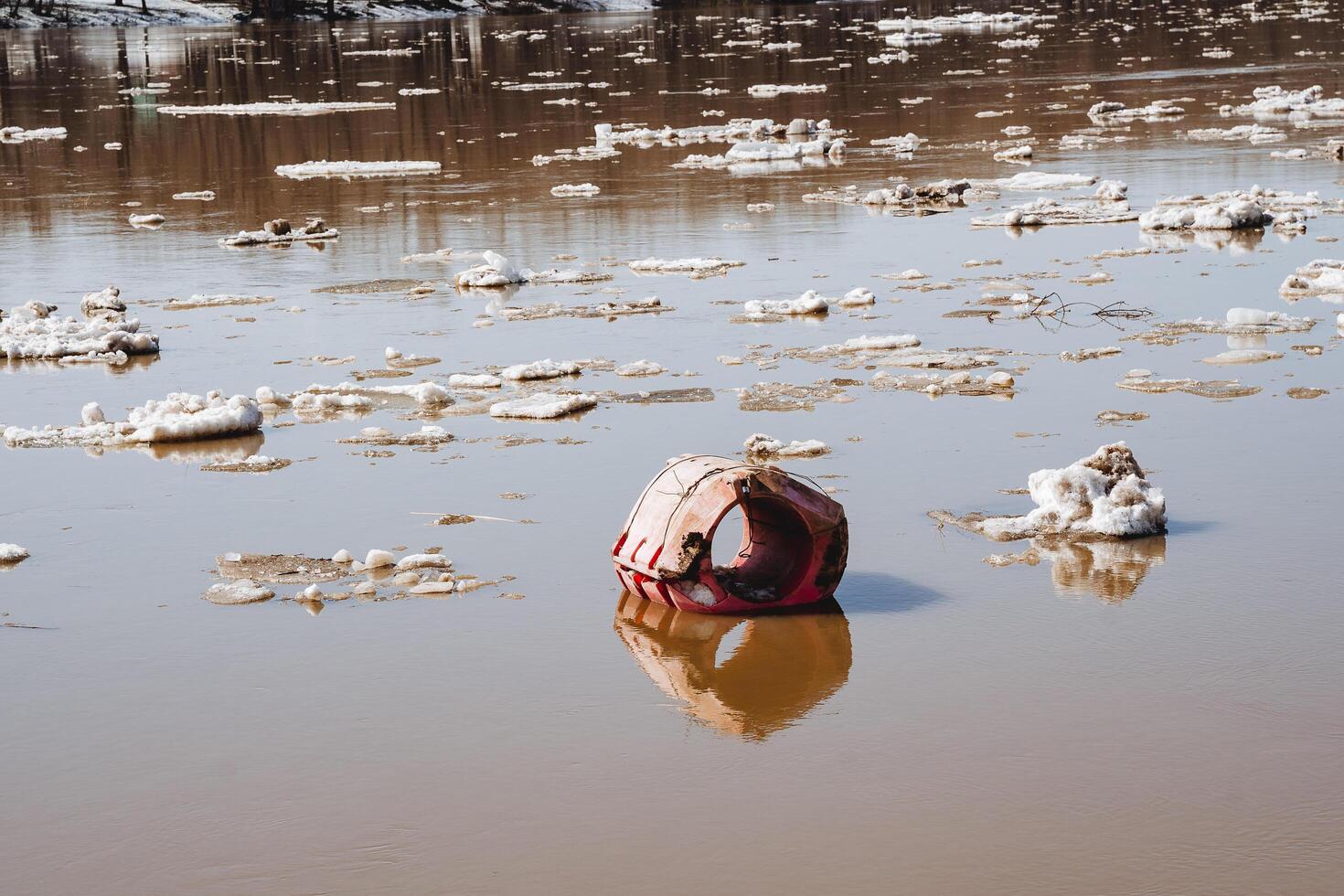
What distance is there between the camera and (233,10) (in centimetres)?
8219

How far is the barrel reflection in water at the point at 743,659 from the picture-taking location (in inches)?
227

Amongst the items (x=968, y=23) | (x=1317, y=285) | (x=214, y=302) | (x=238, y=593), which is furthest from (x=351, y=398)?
(x=968, y=23)

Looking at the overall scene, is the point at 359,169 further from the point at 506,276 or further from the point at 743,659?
the point at 743,659

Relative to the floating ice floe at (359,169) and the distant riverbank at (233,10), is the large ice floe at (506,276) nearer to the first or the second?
the floating ice floe at (359,169)

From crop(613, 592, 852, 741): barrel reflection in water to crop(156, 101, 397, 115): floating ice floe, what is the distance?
2576cm

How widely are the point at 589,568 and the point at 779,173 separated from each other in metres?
13.5

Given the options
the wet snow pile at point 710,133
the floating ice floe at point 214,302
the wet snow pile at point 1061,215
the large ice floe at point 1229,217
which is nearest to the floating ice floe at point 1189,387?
the large ice floe at point 1229,217

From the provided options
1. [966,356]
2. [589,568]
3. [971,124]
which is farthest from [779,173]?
[589,568]

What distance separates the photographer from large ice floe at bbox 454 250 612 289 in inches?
529

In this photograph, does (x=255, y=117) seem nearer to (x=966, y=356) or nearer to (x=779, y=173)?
(x=779, y=173)

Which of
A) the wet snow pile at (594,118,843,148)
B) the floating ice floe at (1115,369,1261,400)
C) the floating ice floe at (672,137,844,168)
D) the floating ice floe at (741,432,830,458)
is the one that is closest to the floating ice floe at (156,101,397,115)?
the wet snow pile at (594,118,843,148)

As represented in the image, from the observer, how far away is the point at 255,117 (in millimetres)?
29984

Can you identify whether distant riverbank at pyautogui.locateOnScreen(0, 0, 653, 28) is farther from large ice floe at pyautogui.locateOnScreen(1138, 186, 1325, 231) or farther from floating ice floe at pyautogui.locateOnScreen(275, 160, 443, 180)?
large ice floe at pyautogui.locateOnScreen(1138, 186, 1325, 231)

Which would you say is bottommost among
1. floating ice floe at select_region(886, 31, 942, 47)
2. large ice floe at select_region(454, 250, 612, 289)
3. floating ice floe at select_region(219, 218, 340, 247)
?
large ice floe at select_region(454, 250, 612, 289)
